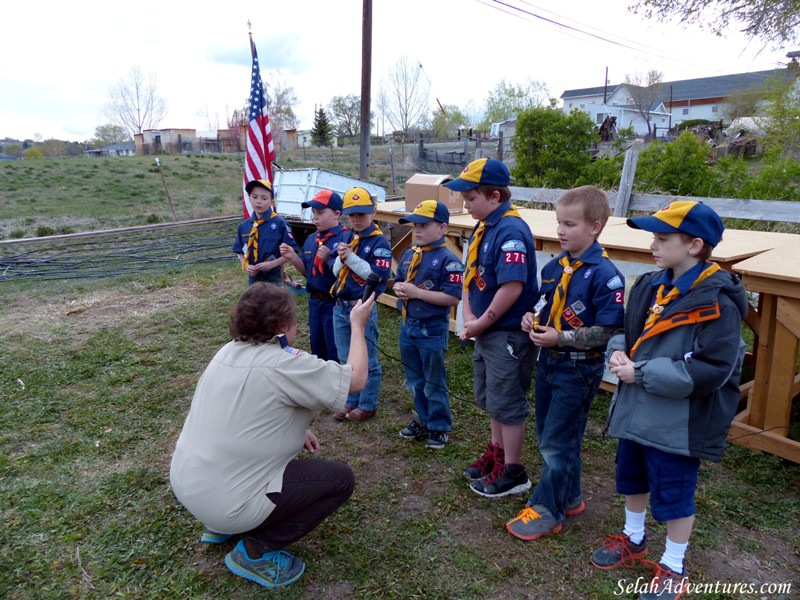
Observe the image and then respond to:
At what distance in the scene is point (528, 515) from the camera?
2.84 meters

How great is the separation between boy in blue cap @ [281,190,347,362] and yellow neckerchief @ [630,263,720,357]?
7.83 feet

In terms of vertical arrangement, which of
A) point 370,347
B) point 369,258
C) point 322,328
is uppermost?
point 369,258

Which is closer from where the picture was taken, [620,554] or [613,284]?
[613,284]

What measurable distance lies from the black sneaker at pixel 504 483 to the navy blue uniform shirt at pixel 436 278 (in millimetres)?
1020

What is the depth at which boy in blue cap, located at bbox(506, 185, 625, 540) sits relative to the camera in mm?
2490

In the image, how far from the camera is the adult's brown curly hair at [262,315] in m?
2.32

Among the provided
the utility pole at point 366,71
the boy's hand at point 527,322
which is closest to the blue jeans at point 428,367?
the boy's hand at point 527,322

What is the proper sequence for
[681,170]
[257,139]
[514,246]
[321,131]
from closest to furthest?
[514,246] → [257,139] → [681,170] → [321,131]

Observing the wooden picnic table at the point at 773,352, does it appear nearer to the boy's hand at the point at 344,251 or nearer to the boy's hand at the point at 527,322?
the boy's hand at the point at 527,322

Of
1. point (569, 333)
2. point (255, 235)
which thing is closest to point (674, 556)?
point (569, 333)

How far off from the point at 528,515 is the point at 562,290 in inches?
47.0

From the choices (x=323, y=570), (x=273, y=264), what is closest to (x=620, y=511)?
(x=323, y=570)

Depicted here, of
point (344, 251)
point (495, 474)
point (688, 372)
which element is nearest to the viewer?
point (688, 372)

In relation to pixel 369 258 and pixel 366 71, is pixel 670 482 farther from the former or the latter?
pixel 366 71
